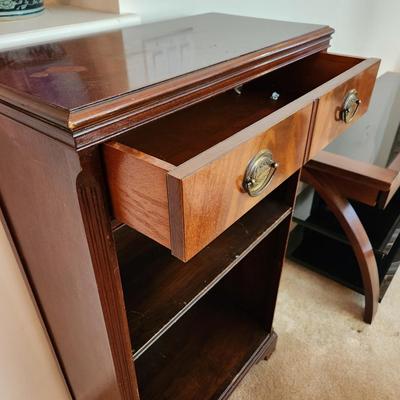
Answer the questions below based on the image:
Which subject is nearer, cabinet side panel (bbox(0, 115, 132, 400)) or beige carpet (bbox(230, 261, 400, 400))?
cabinet side panel (bbox(0, 115, 132, 400))

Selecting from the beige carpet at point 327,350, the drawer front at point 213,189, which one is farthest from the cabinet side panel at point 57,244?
the beige carpet at point 327,350

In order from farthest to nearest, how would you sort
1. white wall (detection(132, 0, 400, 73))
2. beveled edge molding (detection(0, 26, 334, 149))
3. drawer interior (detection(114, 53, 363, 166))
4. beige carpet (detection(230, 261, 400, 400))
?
beige carpet (detection(230, 261, 400, 400)) → white wall (detection(132, 0, 400, 73)) → drawer interior (detection(114, 53, 363, 166)) → beveled edge molding (detection(0, 26, 334, 149))

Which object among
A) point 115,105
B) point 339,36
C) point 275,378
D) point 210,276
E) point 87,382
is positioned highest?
point 115,105

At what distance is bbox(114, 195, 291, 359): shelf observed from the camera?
0.54 meters

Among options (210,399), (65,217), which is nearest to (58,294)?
(65,217)

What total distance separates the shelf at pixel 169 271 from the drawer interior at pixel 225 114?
190mm

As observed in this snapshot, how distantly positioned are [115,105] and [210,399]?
2.35 ft

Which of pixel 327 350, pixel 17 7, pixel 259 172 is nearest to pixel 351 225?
pixel 327 350

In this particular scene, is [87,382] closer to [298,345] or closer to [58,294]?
[58,294]

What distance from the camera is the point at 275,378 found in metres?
0.96

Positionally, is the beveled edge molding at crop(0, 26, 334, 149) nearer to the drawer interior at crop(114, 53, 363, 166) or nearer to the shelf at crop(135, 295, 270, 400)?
the drawer interior at crop(114, 53, 363, 166)

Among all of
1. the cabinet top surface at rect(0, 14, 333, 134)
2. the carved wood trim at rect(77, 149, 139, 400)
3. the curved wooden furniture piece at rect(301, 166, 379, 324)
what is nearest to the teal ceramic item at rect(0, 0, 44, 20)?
the cabinet top surface at rect(0, 14, 333, 134)

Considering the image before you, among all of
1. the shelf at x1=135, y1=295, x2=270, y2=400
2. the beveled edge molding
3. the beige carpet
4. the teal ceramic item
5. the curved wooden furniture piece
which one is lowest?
the beige carpet

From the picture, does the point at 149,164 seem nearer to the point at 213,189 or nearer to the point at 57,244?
the point at 213,189
